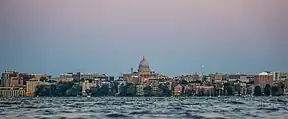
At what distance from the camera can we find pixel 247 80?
59781 mm

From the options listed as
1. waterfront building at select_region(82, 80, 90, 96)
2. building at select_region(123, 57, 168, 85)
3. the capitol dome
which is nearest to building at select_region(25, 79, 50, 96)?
waterfront building at select_region(82, 80, 90, 96)

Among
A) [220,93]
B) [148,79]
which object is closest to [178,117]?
[220,93]

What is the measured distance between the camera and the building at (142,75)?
60.6 m

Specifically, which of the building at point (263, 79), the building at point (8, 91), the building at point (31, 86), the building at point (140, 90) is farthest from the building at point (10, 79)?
the building at point (263, 79)

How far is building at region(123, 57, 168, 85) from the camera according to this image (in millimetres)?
60625

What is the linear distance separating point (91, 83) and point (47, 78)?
1060cm

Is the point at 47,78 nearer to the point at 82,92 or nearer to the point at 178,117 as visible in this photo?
the point at 82,92

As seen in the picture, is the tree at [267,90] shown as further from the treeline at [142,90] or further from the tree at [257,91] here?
the tree at [257,91]

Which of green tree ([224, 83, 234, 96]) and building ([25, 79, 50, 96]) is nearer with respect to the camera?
green tree ([224, 83, 234, 96])

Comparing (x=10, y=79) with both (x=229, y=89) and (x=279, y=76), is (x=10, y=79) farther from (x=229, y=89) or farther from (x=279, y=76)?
(x=279, y=76)

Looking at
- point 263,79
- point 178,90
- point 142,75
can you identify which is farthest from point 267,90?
point 142,75

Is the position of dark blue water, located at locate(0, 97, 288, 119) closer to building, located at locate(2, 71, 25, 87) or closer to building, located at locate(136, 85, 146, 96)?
building, located at locate(2, 71, 25, 87)

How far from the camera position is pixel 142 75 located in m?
63.7

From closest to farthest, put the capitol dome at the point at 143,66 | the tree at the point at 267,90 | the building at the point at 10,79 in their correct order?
the tree at the point at 267,90 < the building at the point at 10,79 < the capitol dome at the point at 143,66
